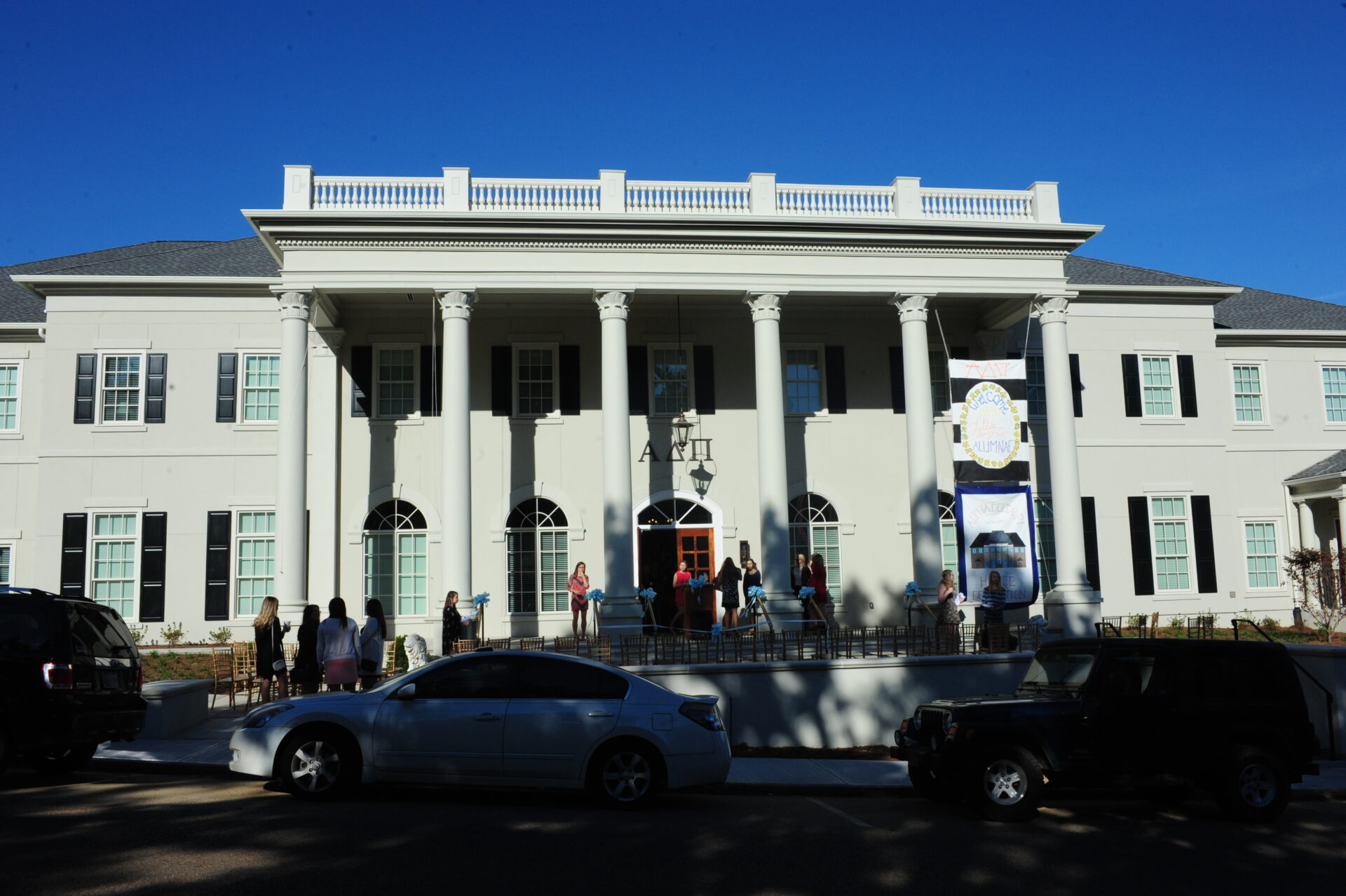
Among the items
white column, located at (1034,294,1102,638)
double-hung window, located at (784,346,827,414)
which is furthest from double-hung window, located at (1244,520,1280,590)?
double-hung window, located at (784,346,827,414)

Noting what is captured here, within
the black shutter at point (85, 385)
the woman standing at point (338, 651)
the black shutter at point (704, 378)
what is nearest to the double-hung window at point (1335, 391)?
the black shutter at point (704, 378)

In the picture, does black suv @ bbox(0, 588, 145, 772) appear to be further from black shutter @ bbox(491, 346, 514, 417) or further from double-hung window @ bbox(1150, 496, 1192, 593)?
double-hung window @ bbox(1150, 496, 1192, 593)

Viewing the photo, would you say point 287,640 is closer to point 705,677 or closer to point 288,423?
point 288,423

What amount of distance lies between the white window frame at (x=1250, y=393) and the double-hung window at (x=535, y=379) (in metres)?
17.7

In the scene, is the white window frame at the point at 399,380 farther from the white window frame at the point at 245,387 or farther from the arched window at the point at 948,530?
the arched window at the point at 948,530

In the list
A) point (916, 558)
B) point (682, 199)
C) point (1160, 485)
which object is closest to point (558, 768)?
point (916, 558)

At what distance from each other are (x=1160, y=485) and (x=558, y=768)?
21.7m

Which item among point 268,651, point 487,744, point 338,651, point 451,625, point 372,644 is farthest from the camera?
point 451,625

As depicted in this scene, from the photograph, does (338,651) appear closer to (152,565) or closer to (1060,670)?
(1060,670)

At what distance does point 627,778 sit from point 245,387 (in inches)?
720

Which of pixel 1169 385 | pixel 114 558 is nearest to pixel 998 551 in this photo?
pixel 1169 385

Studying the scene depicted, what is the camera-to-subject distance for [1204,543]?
88.1 feet

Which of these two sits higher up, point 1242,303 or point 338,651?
point 1242,303

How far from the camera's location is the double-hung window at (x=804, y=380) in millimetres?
25734
